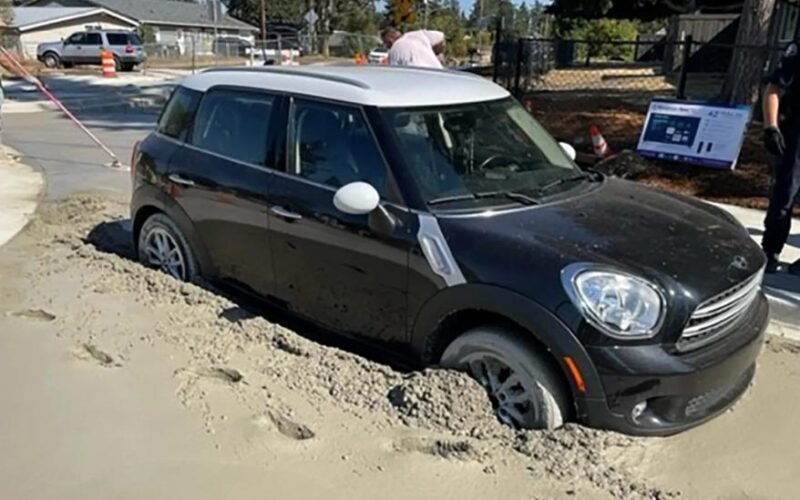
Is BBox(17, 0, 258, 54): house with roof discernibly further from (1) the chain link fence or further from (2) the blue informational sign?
(2) the blue informational sign

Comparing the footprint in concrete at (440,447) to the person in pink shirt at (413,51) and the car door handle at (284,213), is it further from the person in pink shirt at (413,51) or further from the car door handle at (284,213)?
the person in pink shirt at (413,51)

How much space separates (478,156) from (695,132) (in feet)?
19.3

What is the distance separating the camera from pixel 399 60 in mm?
8211

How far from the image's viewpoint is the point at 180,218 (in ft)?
15.6

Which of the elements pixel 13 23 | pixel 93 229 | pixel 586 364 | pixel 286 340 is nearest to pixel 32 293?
pixel 93 229

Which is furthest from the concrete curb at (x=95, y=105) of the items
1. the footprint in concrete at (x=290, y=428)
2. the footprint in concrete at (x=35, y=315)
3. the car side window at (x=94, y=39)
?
the car side window at (x=94, y=39)

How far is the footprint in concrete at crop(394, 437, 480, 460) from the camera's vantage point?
2.96 meters

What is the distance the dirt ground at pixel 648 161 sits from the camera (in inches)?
317

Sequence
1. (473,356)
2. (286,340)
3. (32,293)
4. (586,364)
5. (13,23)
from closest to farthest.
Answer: (586,364), (473,356), (286,340), (32,293), (13,23)

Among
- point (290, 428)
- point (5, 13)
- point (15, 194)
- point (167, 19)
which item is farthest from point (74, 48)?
point (290, 428)

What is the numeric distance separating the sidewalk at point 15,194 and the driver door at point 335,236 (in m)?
3.80

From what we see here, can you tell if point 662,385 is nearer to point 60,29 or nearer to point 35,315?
point 35,315

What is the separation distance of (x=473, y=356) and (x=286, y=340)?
1273 mm

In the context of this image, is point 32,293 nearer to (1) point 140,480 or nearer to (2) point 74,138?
(1) point 140,480
